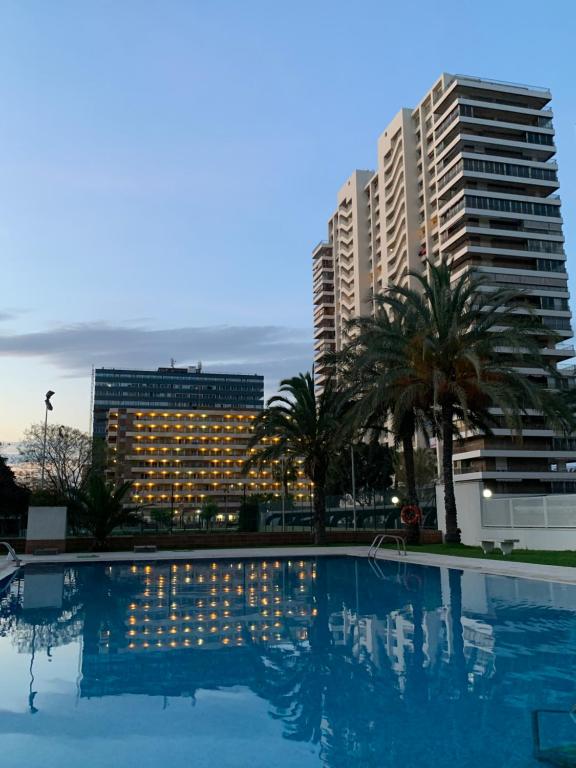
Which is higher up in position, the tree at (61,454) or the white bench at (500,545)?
the tree at (61,454)

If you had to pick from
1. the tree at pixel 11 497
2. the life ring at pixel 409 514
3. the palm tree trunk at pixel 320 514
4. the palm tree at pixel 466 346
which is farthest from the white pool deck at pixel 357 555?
the tree at pixel 11 497

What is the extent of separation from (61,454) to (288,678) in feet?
190

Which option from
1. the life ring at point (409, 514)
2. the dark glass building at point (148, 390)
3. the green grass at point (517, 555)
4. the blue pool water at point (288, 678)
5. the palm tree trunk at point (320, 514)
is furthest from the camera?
the dark glass building at point (148, 390)

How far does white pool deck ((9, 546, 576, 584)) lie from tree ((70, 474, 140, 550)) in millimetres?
1600

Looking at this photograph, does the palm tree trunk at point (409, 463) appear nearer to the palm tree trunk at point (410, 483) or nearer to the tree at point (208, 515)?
the palm tree trunk at point (410, 483)

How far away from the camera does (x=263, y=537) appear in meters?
33.7

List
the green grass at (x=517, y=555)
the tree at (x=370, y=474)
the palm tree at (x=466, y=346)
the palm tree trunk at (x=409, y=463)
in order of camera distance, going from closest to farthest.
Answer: the green grass at (x=517, y=555), the palm tree at (x=466, y=346), the palm tree trunk at (x=409, y=463), the tree at (x=370, y=474)

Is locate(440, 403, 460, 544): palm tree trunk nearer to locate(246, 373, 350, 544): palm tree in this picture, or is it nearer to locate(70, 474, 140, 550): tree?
locate(246, 373, 350, 544): palm tree

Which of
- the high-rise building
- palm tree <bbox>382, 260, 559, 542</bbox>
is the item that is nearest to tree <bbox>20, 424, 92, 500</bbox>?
the high-rise building

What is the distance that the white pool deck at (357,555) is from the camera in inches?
708

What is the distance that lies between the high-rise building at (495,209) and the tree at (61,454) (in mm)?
26059

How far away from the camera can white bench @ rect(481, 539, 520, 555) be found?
2400 centimetres

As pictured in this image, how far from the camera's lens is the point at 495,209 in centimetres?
7862

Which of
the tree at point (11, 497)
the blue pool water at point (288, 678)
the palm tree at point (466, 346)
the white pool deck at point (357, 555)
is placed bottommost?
the blue pool water at point (288, 678)
